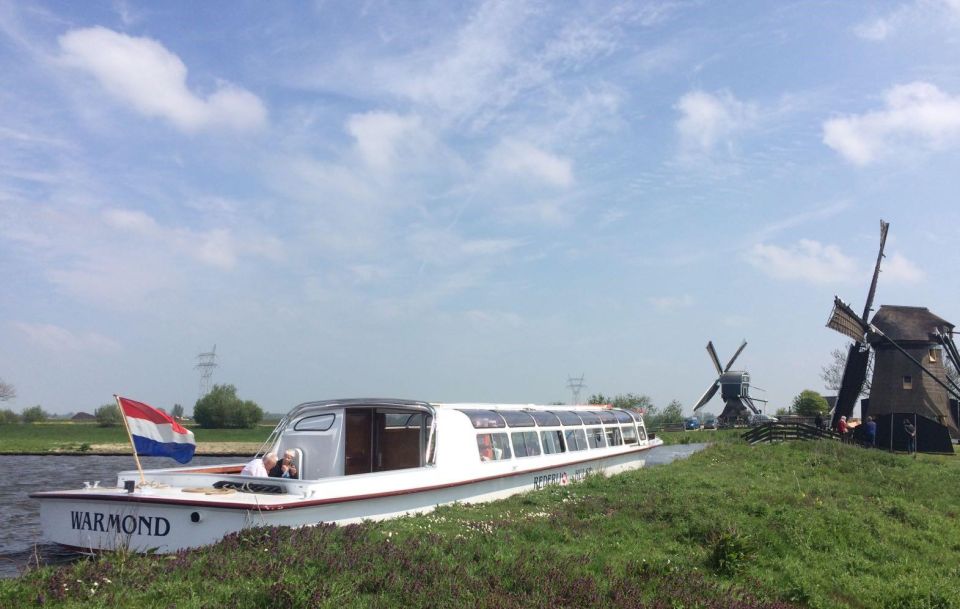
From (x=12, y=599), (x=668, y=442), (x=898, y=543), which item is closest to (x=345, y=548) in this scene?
(x=12, y=599)

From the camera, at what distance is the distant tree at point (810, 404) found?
66688mm

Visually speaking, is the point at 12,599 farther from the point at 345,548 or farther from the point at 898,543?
the point at 898,543

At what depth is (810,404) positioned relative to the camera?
67250mm

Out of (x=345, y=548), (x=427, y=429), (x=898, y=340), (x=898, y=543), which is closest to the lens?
(x=345, y=548)

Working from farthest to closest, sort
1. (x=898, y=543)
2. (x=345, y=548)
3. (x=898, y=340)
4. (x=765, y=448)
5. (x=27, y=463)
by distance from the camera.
A: 1. (x=898, y=340)
2. (x=27, y=463)
3. (x=765, y=448)
4. (x=898, y=543)
5. (x=345, y=548)

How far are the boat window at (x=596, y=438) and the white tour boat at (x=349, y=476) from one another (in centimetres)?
9

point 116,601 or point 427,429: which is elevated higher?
point 427,429

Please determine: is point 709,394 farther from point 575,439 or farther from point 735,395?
point 575,439

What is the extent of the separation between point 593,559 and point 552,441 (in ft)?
35.9

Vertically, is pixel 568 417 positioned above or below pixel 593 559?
above

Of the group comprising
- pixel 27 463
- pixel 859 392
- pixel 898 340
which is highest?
pixel 898 340

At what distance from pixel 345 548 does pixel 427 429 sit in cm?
732

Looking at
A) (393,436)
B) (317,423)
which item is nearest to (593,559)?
(393,436)

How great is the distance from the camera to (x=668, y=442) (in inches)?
1789
